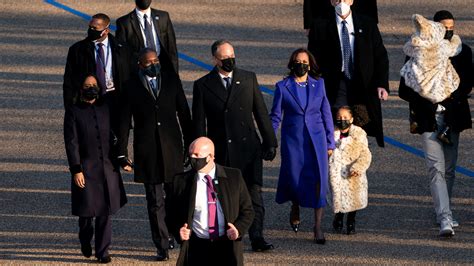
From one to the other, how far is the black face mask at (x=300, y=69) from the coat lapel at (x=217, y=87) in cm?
80

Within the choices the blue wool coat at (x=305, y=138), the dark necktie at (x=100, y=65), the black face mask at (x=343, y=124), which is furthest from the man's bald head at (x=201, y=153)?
the dark necktie at (x=100, y=65)

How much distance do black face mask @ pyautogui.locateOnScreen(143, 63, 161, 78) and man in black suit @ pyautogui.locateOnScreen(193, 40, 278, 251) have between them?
39cm

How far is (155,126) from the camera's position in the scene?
631 inches

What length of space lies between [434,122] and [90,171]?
3355mm

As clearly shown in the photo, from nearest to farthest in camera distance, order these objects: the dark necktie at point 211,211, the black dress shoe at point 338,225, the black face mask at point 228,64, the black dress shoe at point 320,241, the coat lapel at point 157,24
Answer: the dark necktie at point 211,211 < the black face mask at point 228,64 < the black dress shoe at point 320,241 < the black dress shoe at point 338,225 < the coat lapel at point 157,24

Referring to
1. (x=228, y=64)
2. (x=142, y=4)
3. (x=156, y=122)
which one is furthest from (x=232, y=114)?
(x=142, y=4)

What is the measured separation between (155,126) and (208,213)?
2.86m

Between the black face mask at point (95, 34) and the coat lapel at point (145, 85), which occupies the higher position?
the black face mask at point (95, 34)

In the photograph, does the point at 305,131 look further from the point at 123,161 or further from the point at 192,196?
the point at 192,196

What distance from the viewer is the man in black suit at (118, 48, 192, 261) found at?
15922mm

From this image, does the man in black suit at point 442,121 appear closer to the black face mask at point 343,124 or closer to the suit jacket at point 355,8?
the black face mask at point 343,124

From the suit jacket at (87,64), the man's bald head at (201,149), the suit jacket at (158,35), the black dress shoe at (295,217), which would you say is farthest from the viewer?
the suit jacket at (158,35)

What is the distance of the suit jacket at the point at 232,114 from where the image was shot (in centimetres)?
1597

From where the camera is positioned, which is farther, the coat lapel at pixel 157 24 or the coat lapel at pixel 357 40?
the coat lapel at pixel 157 24
